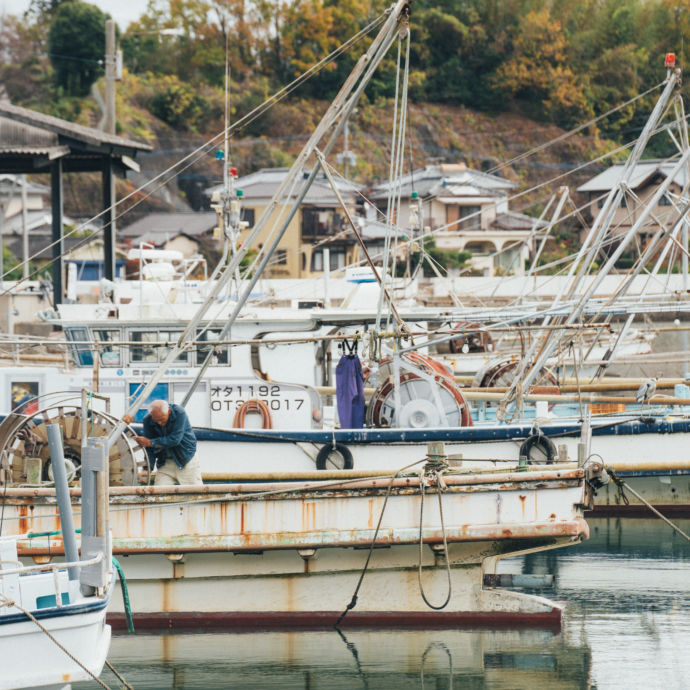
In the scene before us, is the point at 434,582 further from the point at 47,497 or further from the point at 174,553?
Result: the point at 47,497

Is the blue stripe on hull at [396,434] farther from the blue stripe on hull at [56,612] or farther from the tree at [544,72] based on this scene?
the tree at [544,72]

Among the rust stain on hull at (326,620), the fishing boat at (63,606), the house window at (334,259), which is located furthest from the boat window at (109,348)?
the house window at (334,259)

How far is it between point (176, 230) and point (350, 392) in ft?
124

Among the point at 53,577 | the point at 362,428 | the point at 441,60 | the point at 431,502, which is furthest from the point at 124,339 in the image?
the point at 441,60

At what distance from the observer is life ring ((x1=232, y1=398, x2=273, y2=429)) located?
57.1 feet

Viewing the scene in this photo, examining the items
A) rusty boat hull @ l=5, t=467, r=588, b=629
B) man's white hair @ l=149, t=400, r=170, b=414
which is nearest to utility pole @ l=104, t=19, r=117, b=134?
man's white hair @ l=149, t=400, r=170, b=414

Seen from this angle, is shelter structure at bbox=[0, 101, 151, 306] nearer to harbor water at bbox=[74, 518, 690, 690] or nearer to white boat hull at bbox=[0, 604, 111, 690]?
harbor water at bbox=[74, 518, 690, 690]

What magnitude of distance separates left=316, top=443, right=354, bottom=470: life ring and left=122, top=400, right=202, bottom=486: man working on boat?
9.69 feet

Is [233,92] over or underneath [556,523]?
over

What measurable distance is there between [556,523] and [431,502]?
1.35 m

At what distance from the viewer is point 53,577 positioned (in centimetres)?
1055

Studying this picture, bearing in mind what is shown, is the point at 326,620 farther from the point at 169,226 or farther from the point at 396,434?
the point at 169,226

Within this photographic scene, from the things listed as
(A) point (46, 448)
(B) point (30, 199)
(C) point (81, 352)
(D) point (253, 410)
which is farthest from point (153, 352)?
(B) point (30, 199)

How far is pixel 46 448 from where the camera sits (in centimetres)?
1460
